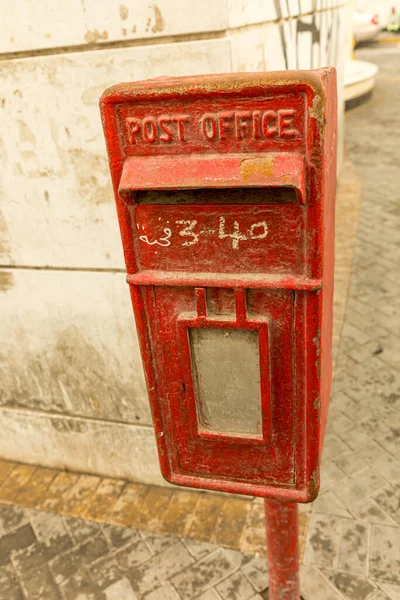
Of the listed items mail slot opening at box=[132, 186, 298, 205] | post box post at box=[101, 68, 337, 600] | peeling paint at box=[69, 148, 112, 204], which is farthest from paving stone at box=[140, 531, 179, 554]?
mail slot opening at box=[132, 186, 298, 205]

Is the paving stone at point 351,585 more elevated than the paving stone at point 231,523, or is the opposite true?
the paving stone at point 351,585

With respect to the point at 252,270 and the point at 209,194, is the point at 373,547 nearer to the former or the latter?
the point at 252,270

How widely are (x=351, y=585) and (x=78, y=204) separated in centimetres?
220

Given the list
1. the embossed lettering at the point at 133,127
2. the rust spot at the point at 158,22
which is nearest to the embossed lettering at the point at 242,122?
the embossed lettering at the point at 133,127

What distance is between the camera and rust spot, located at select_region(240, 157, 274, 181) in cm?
124

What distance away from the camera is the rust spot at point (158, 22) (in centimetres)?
197

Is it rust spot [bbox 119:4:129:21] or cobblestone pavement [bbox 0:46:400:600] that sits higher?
rust spot [bbox 119:4:129:21]

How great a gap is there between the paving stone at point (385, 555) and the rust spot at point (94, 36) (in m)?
2.65

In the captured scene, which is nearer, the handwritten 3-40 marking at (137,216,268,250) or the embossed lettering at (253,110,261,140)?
the embossed lettering at (253,110,261,140)

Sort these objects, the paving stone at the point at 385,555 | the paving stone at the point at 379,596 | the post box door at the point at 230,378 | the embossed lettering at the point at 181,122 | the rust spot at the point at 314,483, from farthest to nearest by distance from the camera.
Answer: the paving stone at the point at 385,555 → the paving stone at the point at 379,596 → the rust spot at the point at 314,483 → the post box door at the point at 230,378 → the embossed lettering at the point at 181,122

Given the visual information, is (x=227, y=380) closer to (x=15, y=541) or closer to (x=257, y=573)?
(x=257, y=573)

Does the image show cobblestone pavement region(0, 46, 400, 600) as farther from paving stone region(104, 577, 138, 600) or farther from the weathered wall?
the weathered wall

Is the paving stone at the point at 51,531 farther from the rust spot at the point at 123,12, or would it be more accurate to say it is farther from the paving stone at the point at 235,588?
the rust spot at the point at 123,12

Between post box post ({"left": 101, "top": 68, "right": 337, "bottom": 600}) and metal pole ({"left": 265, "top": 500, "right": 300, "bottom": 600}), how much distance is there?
284mm
